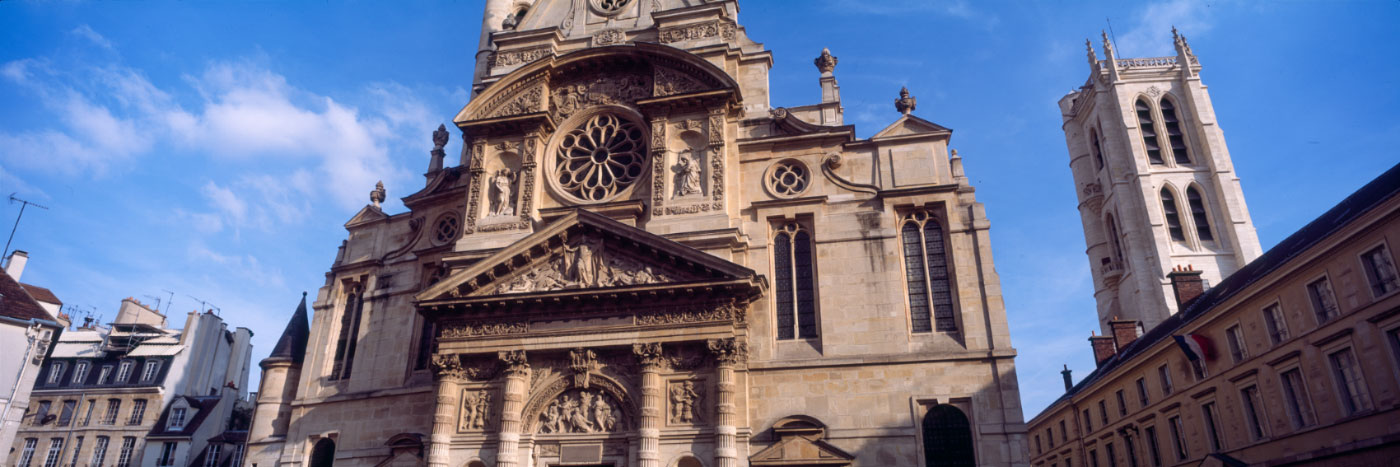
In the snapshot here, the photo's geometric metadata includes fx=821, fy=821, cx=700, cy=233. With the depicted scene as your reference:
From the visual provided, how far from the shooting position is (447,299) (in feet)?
61.1

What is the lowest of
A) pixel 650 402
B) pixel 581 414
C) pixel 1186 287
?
pixel 581 414

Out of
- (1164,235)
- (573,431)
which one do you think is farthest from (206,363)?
(1164,235)

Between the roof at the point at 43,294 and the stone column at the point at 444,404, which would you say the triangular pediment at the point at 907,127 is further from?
the roof at the point at 43,294

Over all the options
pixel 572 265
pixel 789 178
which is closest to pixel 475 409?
pixel 572 265

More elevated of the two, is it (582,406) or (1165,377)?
(1165,377)

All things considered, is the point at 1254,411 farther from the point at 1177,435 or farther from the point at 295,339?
the point at 295,339

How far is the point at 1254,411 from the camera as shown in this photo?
21.2 metres

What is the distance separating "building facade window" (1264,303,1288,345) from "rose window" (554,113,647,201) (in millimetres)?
15974

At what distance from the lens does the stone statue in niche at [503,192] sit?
2134 cm

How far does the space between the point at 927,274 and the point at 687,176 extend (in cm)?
619

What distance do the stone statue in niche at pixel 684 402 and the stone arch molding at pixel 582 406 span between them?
0.82 m

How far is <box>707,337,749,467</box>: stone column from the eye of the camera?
1627 cm

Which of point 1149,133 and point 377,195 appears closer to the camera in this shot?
point 377,195

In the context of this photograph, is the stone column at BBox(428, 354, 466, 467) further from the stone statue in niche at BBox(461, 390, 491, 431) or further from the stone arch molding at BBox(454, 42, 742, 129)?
the stone arch molding at BBox(454, 42, 742, 129)
